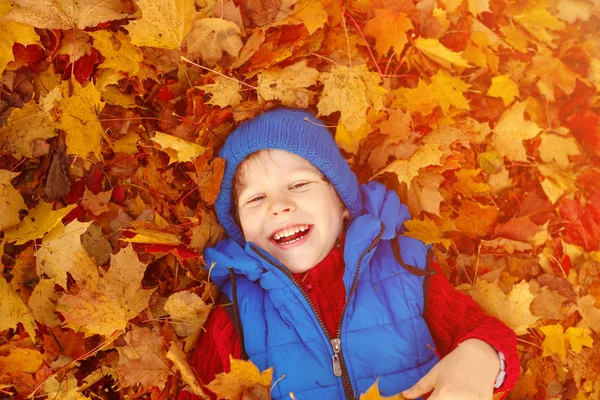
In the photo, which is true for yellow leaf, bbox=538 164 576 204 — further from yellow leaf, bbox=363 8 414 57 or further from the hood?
yellow leaf, bbox=363 8 414 57

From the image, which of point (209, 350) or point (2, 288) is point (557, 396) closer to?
point (209, 350)

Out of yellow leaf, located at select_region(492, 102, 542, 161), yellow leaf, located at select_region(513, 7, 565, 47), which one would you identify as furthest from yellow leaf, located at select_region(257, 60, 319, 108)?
yellow leaf, located at select_region(513, 7, 565, 47)

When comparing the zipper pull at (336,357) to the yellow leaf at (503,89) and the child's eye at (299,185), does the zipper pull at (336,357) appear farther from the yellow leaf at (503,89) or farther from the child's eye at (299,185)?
the yellow leaf at (503,89)

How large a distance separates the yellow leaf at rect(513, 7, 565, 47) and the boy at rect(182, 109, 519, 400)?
4.24 ft

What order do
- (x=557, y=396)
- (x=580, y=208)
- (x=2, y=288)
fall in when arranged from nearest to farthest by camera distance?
1. (x=2, y=288)
2. (x=557, y=396)
3. (x=580, y=208)

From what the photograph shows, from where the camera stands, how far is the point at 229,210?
2629 mm

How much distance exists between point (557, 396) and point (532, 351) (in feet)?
0.77

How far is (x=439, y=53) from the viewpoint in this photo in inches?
106

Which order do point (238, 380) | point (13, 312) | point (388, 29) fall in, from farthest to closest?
point (388, 29), point (13, 312), point (238, 380)

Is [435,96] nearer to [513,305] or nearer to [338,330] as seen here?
[513,305]

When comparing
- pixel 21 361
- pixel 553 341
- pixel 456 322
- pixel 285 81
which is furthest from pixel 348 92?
pixel 21 361

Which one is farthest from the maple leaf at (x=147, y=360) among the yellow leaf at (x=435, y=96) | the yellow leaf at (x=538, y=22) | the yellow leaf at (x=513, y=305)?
the yellow leaf at (x=538, y=22)

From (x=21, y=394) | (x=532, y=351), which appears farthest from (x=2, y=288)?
(x=532, y=351)

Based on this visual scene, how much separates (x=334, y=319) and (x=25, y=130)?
1.61 meters
